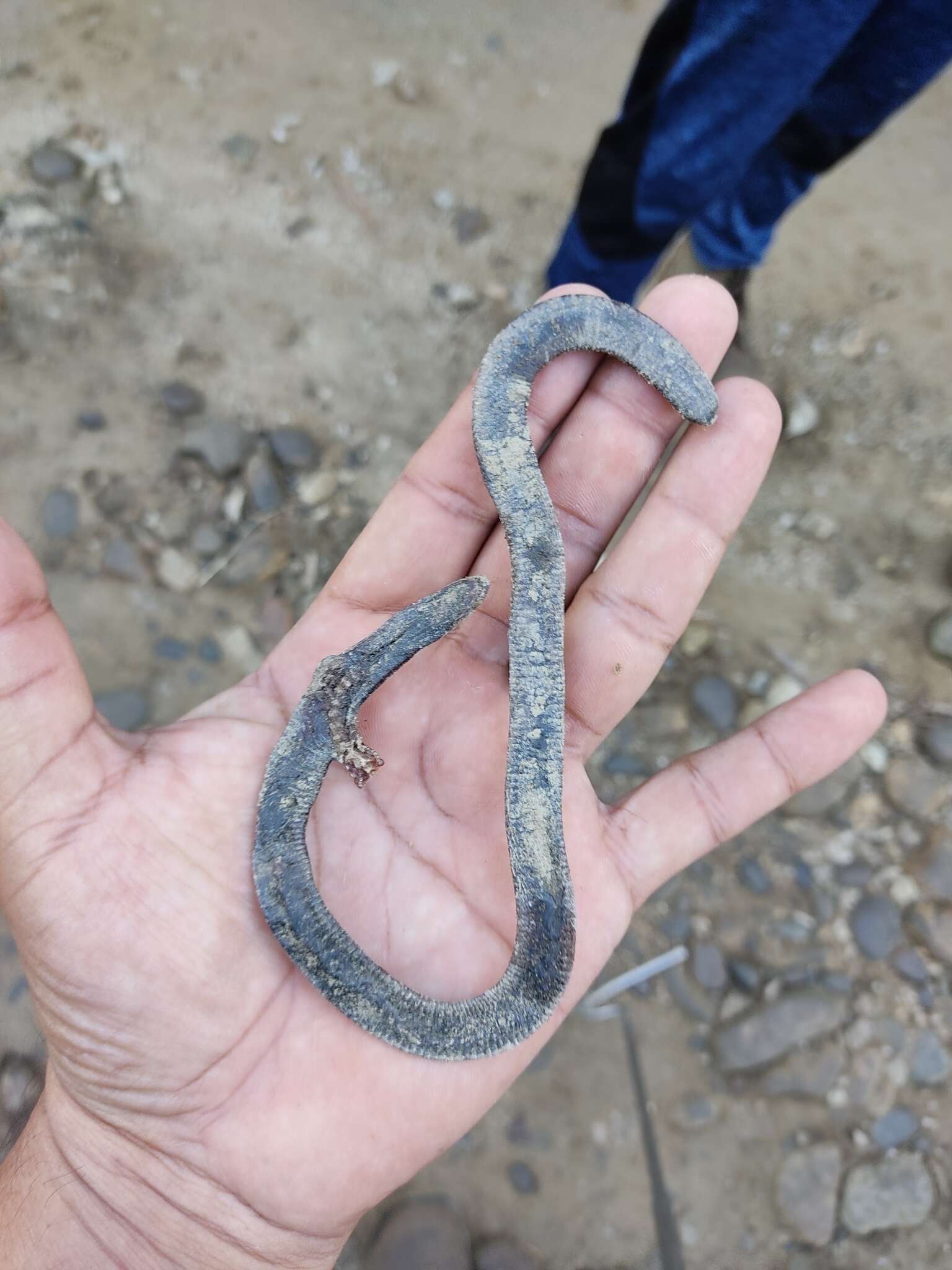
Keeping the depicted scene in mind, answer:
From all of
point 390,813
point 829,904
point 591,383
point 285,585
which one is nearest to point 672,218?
point 591,383

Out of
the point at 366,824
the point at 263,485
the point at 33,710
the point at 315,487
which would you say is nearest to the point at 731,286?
the point at 315,487

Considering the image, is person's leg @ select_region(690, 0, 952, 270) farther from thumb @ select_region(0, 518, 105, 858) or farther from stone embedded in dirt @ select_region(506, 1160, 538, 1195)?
stone embedded in dirt @ select_region(506, 1160, 538, 1195)

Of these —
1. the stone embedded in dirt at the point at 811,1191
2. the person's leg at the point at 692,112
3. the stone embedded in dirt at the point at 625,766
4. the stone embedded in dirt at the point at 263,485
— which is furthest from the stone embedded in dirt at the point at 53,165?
the stone embedded in dirt at the point at 811,1191

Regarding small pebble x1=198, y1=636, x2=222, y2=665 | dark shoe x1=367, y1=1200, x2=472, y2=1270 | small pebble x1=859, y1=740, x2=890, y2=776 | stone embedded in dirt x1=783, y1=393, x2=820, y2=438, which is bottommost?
dark shoe x1=367, y1=1200, x2=472, y2=1270

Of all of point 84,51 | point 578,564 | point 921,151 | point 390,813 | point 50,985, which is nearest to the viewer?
point 50,985

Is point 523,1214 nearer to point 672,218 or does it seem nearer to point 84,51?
point 672,218

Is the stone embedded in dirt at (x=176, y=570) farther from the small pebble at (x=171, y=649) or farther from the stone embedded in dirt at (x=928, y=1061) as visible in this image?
the stone embedded in dirt at (x=928, y=1061)

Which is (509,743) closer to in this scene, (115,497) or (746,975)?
(746,975)

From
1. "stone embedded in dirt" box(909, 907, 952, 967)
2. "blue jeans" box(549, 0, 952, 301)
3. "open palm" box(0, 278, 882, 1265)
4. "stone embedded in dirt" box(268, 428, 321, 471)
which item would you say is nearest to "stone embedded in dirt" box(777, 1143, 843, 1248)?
"stone embedded in dirt" box(909, 907, 952, 967)
